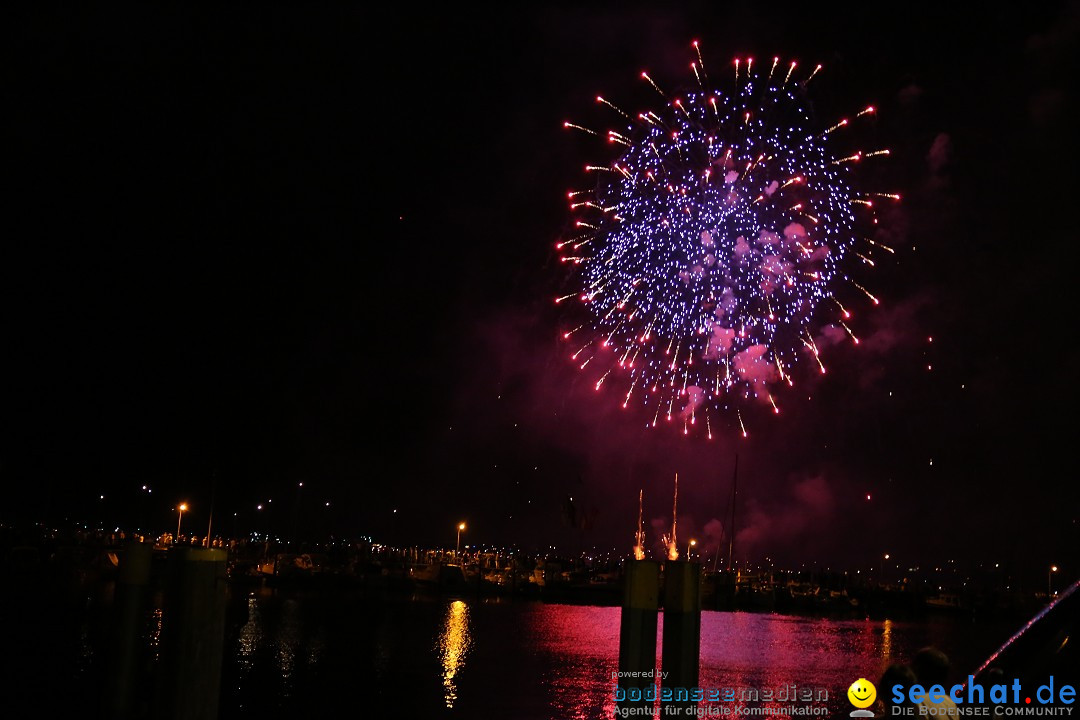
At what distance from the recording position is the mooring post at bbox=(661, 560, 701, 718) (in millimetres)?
9695

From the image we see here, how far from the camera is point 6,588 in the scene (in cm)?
3603

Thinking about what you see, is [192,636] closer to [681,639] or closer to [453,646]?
[681,639]

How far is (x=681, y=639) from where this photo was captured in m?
9.73

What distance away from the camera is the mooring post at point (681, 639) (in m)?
9.70

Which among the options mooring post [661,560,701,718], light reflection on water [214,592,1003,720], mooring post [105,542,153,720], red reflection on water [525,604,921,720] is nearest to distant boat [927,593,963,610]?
red reflection on water [525,604,921,720]

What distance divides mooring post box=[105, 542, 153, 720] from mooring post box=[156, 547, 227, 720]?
2.15m

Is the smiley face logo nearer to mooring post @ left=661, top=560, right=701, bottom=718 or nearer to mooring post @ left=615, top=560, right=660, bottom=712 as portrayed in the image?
mooring post @ left=661, top=560, right=701, bottom=718

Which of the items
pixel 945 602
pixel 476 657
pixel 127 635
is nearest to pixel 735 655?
pixel 476 657

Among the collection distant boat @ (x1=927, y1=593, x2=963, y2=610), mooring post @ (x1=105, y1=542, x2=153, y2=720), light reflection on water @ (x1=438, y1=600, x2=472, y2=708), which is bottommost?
distant boat @ (x1=927, y1=593, x2=963, y2=610)

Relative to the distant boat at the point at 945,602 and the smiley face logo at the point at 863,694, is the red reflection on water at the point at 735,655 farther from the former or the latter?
the distant boat at the point at 945,602

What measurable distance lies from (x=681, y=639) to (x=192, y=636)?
179 inches

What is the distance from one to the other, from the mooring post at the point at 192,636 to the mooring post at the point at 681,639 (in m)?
4.23

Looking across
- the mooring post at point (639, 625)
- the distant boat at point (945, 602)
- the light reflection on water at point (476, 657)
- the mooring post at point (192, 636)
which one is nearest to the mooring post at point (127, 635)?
the mooring post at point (192, 636)

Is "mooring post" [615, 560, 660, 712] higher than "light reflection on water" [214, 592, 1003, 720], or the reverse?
"mooring post" [615, 560, 660, 712]
